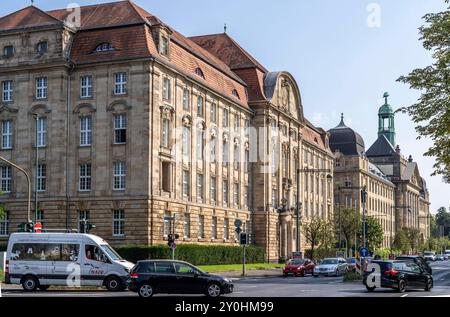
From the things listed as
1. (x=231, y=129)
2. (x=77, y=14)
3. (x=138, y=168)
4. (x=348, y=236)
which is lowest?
(x=348, y=236)

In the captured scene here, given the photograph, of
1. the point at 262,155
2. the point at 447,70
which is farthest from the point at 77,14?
the point at 447,70

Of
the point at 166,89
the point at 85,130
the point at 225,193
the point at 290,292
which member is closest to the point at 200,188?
the point at 225,193

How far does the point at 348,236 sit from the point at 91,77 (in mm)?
53851

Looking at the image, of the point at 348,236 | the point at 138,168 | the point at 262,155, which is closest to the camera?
the point at 138,168

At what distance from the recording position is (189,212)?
61.2 meters

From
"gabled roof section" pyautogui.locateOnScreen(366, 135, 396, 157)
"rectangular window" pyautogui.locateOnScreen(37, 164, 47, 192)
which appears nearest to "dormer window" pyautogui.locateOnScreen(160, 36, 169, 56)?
"rectangular window" pyautogui.locateOnScreen(37, 164, 47, 192)

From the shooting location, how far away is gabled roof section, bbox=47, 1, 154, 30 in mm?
56562

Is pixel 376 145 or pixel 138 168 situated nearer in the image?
pixel 138 168

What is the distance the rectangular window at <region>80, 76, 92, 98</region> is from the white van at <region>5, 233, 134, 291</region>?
27784mm

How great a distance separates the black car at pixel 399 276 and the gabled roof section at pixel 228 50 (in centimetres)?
5038

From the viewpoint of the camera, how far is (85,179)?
5606cm

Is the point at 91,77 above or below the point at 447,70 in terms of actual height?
above

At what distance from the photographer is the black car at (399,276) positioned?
96.8 ft

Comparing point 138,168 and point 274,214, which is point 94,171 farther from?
point 274,214
